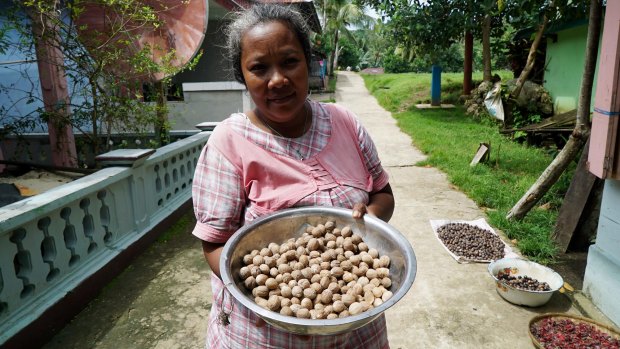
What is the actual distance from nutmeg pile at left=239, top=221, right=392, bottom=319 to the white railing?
1.88 metres

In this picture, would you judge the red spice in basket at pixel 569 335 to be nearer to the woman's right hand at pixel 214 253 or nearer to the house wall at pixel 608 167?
the house wall at pixel 608 167

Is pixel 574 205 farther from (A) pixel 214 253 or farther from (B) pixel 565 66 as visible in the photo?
(B) pixel 565 66

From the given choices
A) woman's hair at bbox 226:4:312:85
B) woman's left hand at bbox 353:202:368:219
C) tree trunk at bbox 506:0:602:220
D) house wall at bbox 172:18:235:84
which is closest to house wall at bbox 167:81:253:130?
house wall at bbox 172:18:235:84

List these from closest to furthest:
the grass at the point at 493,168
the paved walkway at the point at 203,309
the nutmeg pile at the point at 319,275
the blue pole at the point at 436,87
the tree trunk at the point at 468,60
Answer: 1. the nutmeg pile at the point at 319,275
2. the paved walkway at the point at 203,309
3. the grass at the point at 493,168
4. the tree trunk at the point at 468,60
5. the blue pole at the point at 436,87

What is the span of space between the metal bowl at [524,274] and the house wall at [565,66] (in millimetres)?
7195

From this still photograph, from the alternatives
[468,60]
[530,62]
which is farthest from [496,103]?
[468,60]

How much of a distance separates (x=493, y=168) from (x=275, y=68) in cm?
635

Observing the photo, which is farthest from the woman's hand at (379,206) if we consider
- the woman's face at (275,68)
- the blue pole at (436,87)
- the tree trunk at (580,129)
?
the blue pole at (436,87)

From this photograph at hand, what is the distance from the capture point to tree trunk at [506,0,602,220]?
12.0 feet

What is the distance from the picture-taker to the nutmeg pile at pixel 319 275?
1.16 m

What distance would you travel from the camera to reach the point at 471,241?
13.2 ft

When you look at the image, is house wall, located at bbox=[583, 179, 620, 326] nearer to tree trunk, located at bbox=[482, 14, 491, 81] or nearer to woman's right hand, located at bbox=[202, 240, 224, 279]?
woman's right hand, located at bbox=[202, 240, 224, 279]

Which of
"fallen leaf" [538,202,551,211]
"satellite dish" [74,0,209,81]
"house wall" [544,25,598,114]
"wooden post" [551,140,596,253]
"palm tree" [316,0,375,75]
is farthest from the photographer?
"palm tree" [316,0,375,75]

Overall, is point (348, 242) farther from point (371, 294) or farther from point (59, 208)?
point (59, 208)
